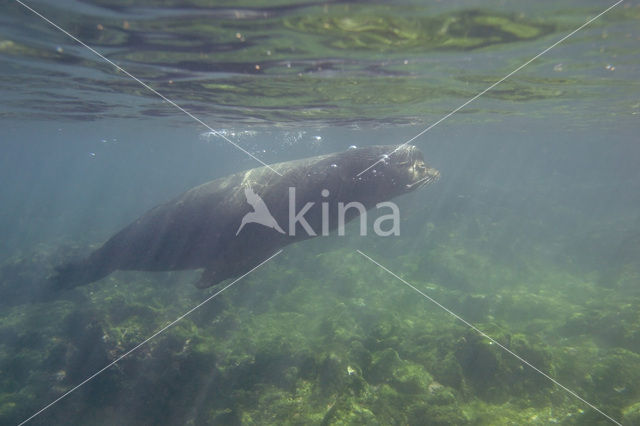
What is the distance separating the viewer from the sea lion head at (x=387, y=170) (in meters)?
7.26

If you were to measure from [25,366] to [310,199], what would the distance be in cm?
904

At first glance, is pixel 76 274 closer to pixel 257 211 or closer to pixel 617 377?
pixel 257 211

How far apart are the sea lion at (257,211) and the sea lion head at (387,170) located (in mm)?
21

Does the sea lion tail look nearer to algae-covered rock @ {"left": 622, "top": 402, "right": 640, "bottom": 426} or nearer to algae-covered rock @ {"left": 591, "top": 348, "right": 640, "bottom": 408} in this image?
algae-covered rock @ {"left": 622, "top": 402, "right": 640, "bottom": 426}

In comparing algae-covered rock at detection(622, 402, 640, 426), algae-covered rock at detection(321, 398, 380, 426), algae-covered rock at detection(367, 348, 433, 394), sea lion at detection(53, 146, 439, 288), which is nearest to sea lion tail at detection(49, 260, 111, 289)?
sea lion at detection(53, 146, 439, 288)

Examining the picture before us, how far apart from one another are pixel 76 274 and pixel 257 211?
17.3 feet

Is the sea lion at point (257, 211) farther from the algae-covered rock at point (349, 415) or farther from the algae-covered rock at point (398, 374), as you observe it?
the algae-covered rock at point (398, 374)

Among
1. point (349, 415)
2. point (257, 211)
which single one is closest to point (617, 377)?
point (349, 415)

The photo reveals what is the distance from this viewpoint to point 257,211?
7129mm

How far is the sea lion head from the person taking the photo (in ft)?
23.8

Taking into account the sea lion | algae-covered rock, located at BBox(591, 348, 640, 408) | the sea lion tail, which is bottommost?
algae-covered rock, located at BBox(591, 348, 640, 408)

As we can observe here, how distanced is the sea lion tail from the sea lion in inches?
29.4

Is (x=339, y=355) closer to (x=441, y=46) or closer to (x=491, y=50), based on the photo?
(x=441, y=46)

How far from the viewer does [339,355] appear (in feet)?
24.5
